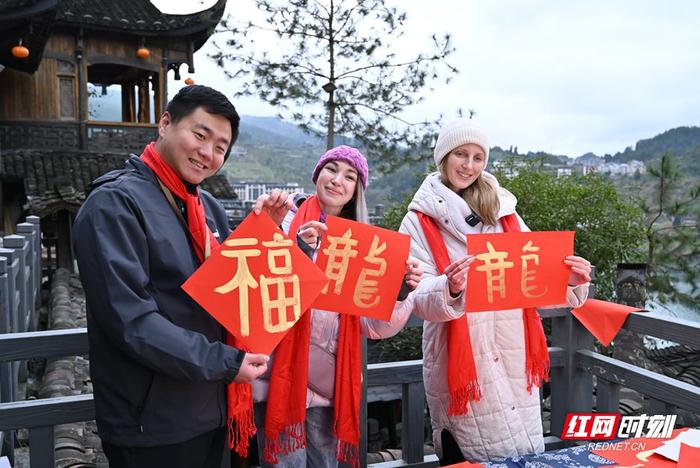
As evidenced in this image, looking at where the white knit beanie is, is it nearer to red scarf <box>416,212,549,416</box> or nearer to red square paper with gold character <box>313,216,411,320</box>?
red scarf <box>416,212,549,416</box>

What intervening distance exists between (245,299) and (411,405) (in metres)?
1.26

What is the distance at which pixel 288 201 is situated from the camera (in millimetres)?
1674

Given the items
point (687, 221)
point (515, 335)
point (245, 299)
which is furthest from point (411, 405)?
point (687, 221)

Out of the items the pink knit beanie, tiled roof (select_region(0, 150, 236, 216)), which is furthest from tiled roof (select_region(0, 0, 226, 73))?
the pink knit beanie

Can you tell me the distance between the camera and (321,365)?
1.86 meters

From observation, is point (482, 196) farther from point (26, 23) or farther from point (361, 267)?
point (26, 23)

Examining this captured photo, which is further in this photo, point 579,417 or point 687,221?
point 687,221

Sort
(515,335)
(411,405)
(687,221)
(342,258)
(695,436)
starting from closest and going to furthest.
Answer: (695,436), (342,258), (515,335), (411,405), (687,221)

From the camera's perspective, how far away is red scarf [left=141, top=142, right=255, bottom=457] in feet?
4.85

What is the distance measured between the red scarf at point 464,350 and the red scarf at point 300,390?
12.5 inches

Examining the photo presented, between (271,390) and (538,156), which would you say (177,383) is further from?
(538,156)

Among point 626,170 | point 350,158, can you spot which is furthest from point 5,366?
point 626,170

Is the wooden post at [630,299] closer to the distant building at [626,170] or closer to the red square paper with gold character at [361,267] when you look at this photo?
the distant building at [626,170]

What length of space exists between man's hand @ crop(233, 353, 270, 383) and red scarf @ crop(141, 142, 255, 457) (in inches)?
5.1
